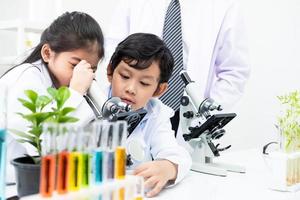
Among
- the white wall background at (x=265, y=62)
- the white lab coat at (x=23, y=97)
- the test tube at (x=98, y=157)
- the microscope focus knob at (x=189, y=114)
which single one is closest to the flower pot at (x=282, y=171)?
the microscope focus knob at (x=189, y=114)

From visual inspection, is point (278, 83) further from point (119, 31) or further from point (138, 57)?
point (138, 57)

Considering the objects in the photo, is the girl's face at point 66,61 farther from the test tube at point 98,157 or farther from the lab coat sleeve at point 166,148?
the test tube at point 98,157

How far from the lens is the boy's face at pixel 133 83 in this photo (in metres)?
1.31

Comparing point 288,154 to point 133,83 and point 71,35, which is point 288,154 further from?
point 71,35

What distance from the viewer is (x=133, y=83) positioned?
51.3 inches

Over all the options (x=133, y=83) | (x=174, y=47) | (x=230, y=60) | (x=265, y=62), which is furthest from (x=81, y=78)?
(x=265, y=62)

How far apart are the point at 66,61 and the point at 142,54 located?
27cm

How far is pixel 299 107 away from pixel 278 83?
5.77ft

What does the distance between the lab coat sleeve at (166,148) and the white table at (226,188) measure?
2.0 inches

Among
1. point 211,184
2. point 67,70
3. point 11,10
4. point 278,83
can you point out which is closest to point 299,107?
point 211,184

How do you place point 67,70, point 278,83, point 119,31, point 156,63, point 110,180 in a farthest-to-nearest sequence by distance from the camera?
point 278,83 → point 119,31 → point 156,63 → point 67,70 → point 110,180

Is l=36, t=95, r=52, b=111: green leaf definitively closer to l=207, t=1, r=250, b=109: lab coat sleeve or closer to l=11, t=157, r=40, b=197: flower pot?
l=11, t=157, r=40, b=197: flower pot

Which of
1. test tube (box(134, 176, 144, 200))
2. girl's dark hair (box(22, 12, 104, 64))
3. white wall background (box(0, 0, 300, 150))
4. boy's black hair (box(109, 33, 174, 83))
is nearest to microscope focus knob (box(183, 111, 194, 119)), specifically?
boy's black hair (box(109, 33, 174, 83))

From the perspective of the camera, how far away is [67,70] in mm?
1211
